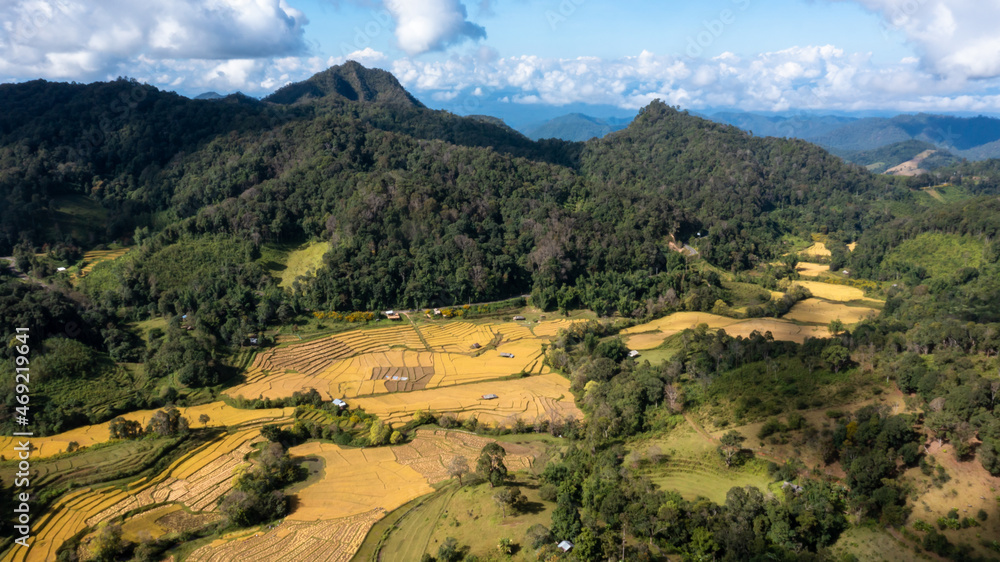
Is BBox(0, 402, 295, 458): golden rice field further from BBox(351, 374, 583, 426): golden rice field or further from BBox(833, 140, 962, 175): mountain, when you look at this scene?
BBox(833, 140, 962, 175): mountain

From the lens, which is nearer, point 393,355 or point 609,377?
point 609,377

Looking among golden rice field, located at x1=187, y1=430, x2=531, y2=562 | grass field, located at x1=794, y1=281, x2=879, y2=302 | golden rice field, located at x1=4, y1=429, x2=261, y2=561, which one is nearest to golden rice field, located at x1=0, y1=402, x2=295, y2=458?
golden rice field, located at x1=4, y1=429, x2=261, y2=561

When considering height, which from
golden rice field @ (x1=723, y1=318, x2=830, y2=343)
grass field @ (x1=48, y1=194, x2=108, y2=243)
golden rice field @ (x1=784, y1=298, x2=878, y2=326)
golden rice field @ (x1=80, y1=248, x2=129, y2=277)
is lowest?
golden rice field @ (x1=784, y1=298, x2=878, y2=326)

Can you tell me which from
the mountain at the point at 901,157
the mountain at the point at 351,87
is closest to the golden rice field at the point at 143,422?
the mountain at the point at 351,87

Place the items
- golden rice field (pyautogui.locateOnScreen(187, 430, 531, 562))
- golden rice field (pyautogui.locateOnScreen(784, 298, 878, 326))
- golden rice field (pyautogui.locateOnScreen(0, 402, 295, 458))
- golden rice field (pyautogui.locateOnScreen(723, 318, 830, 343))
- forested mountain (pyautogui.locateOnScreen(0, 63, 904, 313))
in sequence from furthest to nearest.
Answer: forested mountain (pyautogui.locateOnScreen(0, 63, 904, 313)) < golden rice field (pyautogui.locateOnScreen(784, 298, 878, 326)) < golden rice field (pyautogui.locateOnScreen(723, 318, 830, 343)) < golden rice field (pyautogui.locateOnScreen(0, 402, 295, 458)) < golden rice field (pyautogui.locateOnScreen(187, 430, 531, 562))

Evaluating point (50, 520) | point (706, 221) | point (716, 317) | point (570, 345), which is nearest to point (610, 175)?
point (706, 221)

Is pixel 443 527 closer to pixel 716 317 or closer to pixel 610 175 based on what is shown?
pixel 716 317

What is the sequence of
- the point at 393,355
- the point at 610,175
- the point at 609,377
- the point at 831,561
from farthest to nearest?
1. the point at 610,175
2. the point at 393,355
3. the point at 609,377
4. the point at 831,561
